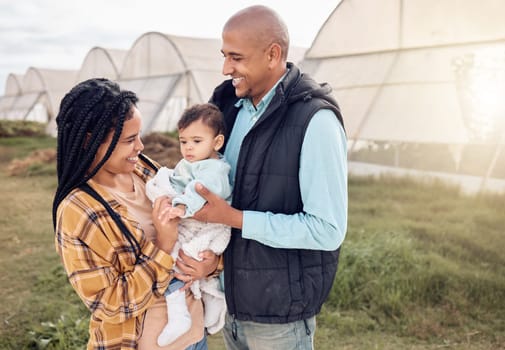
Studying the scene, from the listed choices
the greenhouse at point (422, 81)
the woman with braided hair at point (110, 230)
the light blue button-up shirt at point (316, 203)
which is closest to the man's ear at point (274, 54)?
the light blue button-up shirt at point (316, 203)

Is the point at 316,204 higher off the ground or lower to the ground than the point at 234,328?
higher

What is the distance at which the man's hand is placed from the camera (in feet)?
5.97

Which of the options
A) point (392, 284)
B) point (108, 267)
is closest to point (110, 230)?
point (108, 267)

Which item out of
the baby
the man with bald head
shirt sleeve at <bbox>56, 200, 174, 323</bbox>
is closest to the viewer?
shirt sleeve at <bbox>56, 200, 174, 323</bbox>

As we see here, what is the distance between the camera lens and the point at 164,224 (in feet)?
6.07

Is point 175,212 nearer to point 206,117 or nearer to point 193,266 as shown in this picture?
point 193,266

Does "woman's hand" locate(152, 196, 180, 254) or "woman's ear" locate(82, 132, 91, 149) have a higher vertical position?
"woman's ear" locate(82, 132, 91, 149)

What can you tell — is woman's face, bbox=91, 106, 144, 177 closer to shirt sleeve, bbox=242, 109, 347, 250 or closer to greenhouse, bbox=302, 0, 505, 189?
shirt sleeve, bbox=242, 109, 347, 250

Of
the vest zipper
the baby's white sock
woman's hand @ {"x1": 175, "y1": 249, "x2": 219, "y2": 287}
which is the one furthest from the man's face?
the vest zipper

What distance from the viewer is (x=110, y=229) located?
1748mm

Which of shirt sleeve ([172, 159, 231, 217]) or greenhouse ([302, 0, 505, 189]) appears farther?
greenhouse ([302, 0, 505, 189])

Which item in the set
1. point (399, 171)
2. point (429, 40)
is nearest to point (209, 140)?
point (399, 171)

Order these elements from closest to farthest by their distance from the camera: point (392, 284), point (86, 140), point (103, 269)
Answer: point (103, 269) → point (86, 140) → point (392, 284)

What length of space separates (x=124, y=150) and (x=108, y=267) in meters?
0.45
